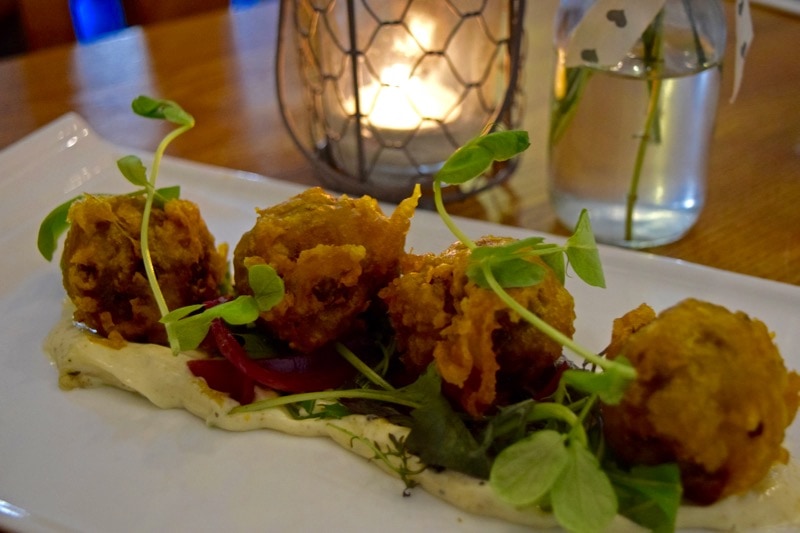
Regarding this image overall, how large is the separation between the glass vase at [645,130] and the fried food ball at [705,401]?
2.77ft

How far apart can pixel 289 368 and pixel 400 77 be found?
94cm

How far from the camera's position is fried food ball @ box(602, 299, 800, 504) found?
118 cm

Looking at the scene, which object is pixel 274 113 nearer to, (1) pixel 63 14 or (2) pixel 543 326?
(1) pixel 63 14

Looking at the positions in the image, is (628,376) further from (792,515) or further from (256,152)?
(256,152)

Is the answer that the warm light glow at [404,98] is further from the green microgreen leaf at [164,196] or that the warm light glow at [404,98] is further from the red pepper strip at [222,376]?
the red pepper strip at [222,376]

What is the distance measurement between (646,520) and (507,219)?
4.10 feet

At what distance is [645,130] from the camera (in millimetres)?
1995

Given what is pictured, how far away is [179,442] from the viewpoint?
1.46 m

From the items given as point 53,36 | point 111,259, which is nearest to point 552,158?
point 111,259

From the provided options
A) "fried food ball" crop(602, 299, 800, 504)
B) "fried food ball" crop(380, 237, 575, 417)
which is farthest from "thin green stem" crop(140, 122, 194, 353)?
"fried food ball" crop(602, 299, 800, 504)

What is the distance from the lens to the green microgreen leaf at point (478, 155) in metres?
1.43

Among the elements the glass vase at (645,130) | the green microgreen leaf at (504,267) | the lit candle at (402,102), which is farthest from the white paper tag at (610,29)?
the green microgreen leaf at (504,267)

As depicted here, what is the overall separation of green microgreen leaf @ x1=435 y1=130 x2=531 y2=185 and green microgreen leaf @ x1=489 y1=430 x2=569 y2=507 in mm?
478

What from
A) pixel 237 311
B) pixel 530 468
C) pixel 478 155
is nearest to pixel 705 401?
pixel 530 468
